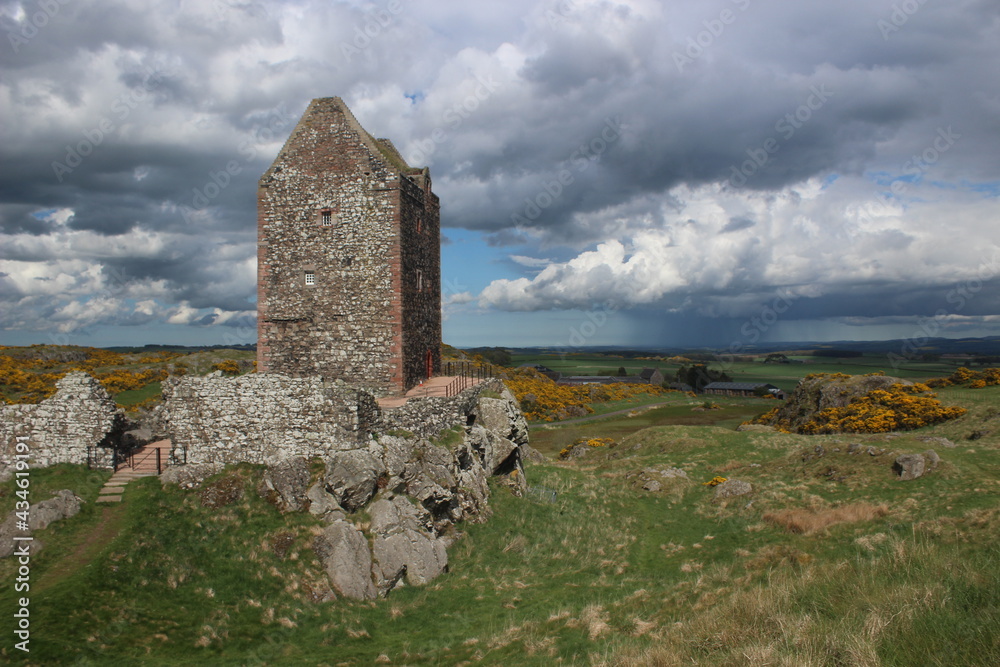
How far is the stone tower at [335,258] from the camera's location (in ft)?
76.0

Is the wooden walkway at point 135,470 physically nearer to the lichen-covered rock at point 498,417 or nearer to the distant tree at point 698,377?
the lichen-covered rock at point 498,417

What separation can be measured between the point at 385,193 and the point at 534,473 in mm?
18022

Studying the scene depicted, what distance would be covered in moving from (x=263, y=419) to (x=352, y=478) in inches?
158

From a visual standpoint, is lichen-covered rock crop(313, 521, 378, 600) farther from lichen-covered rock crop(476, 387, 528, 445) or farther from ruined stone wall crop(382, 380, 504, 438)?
lichen-covered rock crop(476, 387, 528, 445)

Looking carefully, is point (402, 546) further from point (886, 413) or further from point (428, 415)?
point (886, 413)

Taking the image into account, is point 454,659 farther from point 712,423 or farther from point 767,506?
point 712,423

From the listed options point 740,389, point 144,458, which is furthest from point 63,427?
point 740,389

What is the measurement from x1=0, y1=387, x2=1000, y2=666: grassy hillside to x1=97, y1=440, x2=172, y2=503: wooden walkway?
16.8 inches

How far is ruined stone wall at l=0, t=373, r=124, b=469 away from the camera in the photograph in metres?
17.4

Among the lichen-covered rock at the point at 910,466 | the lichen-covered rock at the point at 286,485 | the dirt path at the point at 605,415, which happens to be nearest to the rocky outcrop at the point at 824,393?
the lichen-covered rock at the point at 910,466

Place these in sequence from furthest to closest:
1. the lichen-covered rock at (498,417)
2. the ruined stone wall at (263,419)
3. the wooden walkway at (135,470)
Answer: the lichen-covered rock at (498,417), the ruined stone wall at (263,419), the wooden walkway at (135,470)

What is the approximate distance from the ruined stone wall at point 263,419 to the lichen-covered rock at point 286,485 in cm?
86

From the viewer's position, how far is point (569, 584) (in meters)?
15.8

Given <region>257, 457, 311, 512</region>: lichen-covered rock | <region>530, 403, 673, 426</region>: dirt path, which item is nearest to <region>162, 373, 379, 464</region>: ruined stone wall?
<region>257, 457, 311, 512</region>: lichen-covered rock
